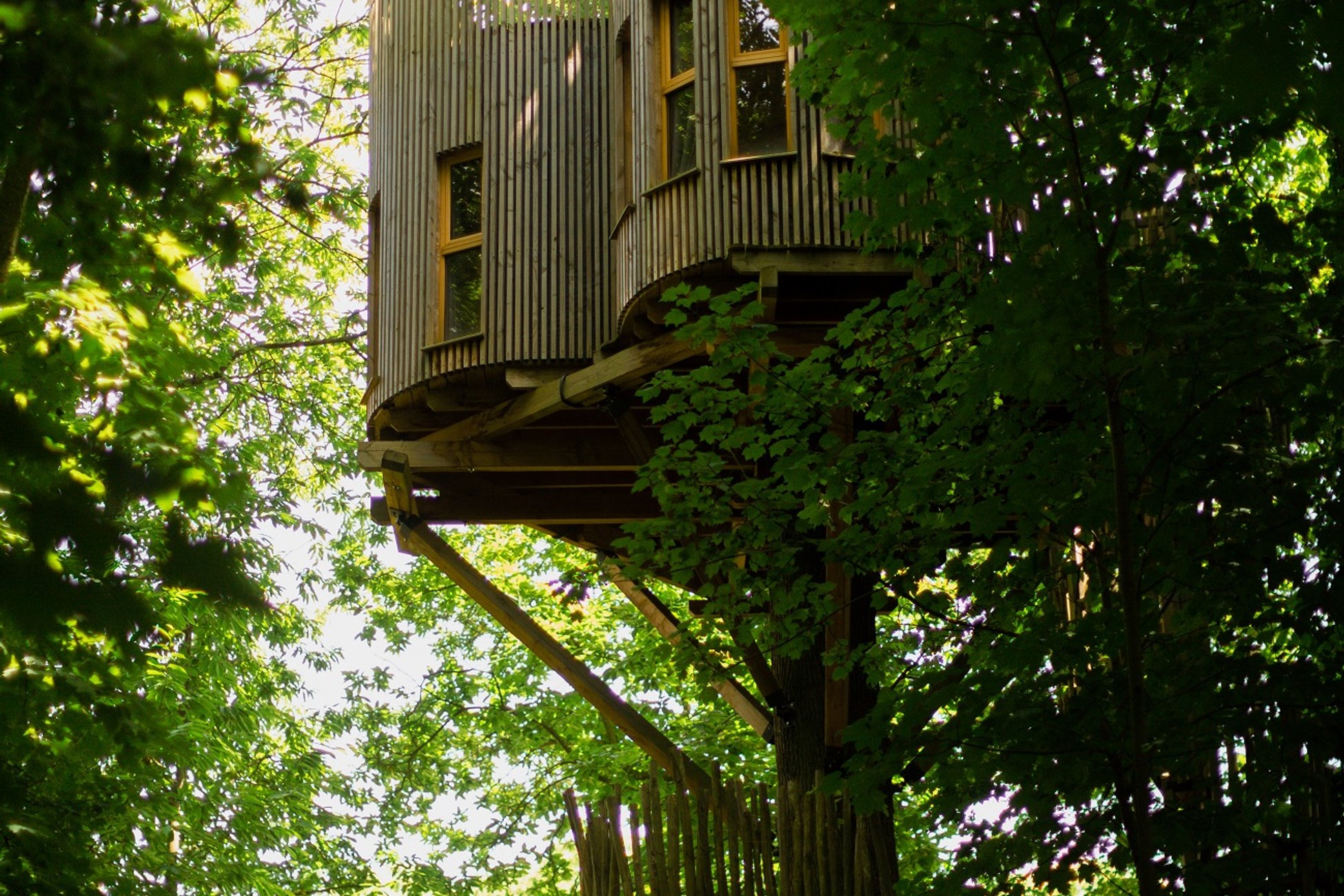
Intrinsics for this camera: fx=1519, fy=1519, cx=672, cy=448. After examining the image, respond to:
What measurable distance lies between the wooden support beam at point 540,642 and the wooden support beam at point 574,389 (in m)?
0.86

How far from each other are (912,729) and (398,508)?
6.34 meters

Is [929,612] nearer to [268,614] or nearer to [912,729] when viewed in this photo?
[912,729]

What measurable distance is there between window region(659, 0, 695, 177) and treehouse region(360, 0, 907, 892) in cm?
1

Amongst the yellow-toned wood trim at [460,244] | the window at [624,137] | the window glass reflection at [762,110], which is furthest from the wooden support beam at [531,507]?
the window glass reflection at [762,110]

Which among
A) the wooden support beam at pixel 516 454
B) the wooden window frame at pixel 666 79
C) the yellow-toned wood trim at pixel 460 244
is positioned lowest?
the wooden support beam at pixel 516 454

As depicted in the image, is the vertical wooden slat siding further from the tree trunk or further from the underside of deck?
the tree trunk

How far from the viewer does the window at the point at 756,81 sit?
28.8 ft

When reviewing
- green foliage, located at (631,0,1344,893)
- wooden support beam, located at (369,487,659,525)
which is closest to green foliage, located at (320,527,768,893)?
wooden support beam, located at (369,487,659,525)

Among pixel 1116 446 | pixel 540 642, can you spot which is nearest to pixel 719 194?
pixel 540 642

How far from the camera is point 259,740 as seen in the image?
16.2 metres

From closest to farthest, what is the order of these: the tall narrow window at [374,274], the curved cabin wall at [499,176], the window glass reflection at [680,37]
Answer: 1. the window glass reflection at [680,37]
2. the curved cabin wall at [499,176]
3. the tall narrow window at [374,274]

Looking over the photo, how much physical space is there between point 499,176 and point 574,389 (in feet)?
6.28

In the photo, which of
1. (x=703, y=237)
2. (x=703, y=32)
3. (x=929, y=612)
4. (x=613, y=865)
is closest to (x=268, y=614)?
(x=929, y=612)

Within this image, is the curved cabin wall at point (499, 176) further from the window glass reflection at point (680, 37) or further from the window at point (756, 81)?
the window at point (756, 81)
